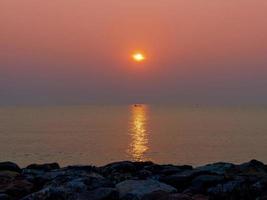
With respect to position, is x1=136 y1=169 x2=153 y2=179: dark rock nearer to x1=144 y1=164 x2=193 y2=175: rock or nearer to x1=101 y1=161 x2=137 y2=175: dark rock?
x1=144 y1=164 x2=193 y2=175: rock

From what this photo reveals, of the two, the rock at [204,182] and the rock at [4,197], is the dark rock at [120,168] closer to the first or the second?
the rock at [204,182]

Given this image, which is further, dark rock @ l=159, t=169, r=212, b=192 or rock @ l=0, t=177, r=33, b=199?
dark rock @ l=159, t=169, r=212, b=192

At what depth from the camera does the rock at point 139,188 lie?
11.6 m

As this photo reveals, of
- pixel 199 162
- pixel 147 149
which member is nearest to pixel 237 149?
pixel 147 149

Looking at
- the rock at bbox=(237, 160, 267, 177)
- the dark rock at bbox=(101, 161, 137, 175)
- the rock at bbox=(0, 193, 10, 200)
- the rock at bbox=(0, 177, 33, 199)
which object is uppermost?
the rock at bbox=(237, 160, 267, 177)

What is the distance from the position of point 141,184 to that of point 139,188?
342mm

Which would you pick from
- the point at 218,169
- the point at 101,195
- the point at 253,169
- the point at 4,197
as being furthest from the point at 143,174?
the point at 4,197

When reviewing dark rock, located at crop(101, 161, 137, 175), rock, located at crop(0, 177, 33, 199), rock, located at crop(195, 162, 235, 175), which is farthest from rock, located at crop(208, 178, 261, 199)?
rock, located at crop(0, 177, 33, 199)

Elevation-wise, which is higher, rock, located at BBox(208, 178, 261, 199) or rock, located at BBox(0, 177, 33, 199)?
rock, located at BBox(208, 178, 261, 199)

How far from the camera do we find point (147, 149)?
3664 inches

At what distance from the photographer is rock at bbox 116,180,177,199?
11562 mm

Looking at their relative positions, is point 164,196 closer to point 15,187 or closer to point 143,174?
point 143,174

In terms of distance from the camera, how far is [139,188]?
39.0 ft

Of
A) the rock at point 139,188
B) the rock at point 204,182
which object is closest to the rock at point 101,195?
the rock at point 139,188
